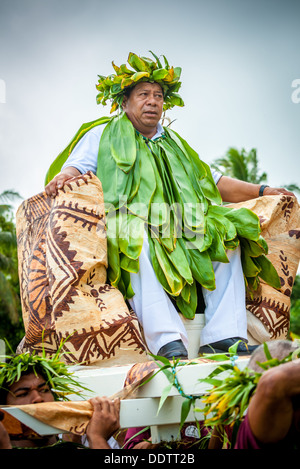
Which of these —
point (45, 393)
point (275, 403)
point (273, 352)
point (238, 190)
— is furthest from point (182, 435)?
point (238, 190)

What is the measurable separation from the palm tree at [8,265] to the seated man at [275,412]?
12.5m

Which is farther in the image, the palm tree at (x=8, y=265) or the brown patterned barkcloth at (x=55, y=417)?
the palm tree at (x=8, y=265)

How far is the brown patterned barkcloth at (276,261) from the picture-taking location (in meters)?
3.18

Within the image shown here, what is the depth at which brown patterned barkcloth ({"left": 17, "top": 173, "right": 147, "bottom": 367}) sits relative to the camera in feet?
8.79

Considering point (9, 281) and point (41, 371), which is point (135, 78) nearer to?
point (41, 371)

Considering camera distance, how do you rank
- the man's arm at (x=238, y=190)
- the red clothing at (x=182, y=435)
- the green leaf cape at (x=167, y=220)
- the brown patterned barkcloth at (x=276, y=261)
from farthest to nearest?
the man's arm at (x=238, y=190) → the brown patterned barkcloth at (x=276, y=261) → the green leaf cape at (x=167, y=220) → the red clothing at (x=182, y=435)

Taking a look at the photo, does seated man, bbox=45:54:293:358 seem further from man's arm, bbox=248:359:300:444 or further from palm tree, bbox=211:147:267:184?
palm tree, bbox=211:147:267:184

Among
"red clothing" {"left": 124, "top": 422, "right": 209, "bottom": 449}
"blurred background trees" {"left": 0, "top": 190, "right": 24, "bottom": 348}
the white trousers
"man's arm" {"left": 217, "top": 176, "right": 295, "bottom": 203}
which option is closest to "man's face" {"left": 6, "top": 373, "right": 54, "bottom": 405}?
"red clothing" {"left": 124, "top": 422, "right": 209, "bottom": 449}

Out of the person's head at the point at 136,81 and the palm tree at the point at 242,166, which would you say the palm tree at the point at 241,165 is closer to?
the palm tree at the point at 242,166

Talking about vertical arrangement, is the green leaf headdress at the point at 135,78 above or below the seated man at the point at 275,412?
above

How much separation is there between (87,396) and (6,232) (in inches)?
508

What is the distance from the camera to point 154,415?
6.97ft

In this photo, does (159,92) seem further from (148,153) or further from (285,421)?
(285,421)

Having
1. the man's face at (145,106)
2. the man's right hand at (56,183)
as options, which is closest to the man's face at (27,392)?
the man's right hand at (56,183)
